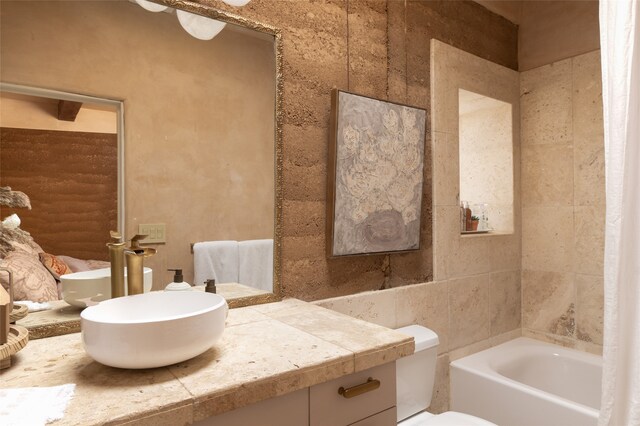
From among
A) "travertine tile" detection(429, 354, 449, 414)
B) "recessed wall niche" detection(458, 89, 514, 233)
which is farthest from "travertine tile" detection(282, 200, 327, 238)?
"recessed wall niche" detection(458, 89, 514, 233)

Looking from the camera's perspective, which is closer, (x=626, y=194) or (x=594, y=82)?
(x=626, y=194)

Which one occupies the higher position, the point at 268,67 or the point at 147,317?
the point at 268,67

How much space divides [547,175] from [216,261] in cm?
212

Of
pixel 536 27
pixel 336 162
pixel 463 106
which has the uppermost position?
pixel 536 27

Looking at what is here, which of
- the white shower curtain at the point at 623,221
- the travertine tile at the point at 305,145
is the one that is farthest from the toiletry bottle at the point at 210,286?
the white shower curtain at the point at 623,221

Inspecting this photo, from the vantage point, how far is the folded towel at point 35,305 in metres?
1.18

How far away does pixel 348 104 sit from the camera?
1.81m

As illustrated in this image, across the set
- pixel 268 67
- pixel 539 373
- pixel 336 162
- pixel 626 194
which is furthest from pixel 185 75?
pixel 539 373

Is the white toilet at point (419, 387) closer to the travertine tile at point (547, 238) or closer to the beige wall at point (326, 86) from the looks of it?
the beige wall at point (326, 86)

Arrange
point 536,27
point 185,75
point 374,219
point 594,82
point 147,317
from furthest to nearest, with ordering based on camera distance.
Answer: point 536,27
point 594,82
point 374,219
point 185,75
point 147,317

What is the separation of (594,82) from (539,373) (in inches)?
66.6

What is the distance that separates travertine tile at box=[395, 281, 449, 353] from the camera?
2.06m

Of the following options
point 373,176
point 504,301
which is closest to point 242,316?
point 373,176

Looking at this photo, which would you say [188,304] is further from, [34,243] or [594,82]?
[594,82]
